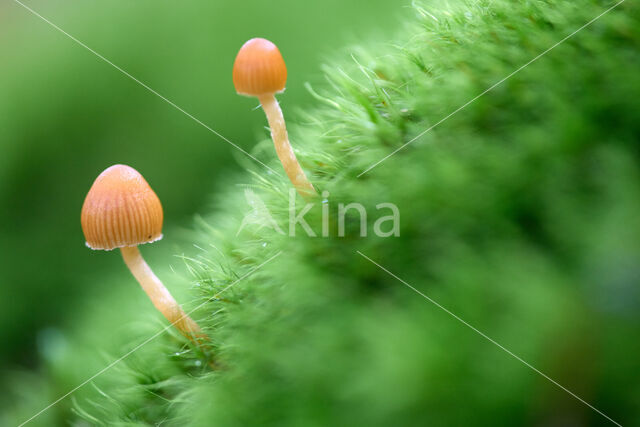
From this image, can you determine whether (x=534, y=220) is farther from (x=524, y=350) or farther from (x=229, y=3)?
(x=229, y=3)

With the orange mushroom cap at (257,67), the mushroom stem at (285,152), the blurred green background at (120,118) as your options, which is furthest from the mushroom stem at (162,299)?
the blurred green background at (120,118)

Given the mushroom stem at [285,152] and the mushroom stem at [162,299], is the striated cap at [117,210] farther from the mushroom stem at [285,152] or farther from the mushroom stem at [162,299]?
the mushroom stem at [285,152]

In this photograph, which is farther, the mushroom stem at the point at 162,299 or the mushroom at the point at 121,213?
the mushroom at the point at 121,213

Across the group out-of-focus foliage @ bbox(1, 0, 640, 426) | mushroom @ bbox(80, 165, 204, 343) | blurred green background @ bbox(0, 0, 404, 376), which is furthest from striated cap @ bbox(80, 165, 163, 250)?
blurred green background @ bbox(0, 0, 404, 376)

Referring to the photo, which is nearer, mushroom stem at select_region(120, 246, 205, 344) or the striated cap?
mushroom stem at select_region(120, 246, 205, 344)

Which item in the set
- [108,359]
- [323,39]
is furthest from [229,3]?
[108,359]

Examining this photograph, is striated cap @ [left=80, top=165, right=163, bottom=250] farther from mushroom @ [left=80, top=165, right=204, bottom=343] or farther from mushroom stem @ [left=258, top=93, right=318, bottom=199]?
mushroom stem @ [left=258, top=93, right=318, bottom=199]

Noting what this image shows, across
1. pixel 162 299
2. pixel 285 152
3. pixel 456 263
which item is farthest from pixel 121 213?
pixel 456 263
